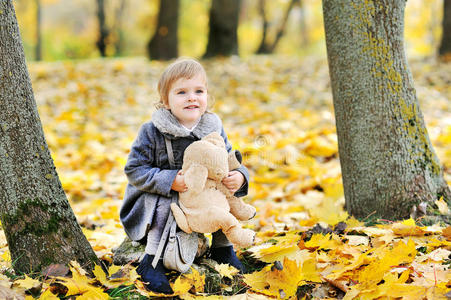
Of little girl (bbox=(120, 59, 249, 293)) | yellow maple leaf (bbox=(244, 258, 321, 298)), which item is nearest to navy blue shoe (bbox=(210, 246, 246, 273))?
little girl (bbox=(120, 59, 249, 293))

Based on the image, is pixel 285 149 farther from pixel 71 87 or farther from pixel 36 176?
pixel 71 87

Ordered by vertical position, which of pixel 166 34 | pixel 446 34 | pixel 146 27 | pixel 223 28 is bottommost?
pixel 446 34

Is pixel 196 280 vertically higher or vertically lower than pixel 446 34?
lower

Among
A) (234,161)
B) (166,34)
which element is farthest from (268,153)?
(166,34)

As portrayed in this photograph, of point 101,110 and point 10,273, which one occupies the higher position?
point 101,110

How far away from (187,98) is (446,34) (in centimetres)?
799

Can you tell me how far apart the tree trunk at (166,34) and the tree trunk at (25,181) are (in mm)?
8878

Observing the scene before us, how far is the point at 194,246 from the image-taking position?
85.9 inches

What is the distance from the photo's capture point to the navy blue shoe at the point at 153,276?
2.00 m

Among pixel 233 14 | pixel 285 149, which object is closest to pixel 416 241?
pixel 285 149

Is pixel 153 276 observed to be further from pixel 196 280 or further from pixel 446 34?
pixel 446 34

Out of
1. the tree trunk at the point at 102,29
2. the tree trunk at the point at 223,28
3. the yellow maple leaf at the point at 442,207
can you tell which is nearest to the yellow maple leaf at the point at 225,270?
the yellow maple leaf at the point at 442,207

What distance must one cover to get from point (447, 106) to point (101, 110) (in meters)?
5.43

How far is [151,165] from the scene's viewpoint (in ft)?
7.43
